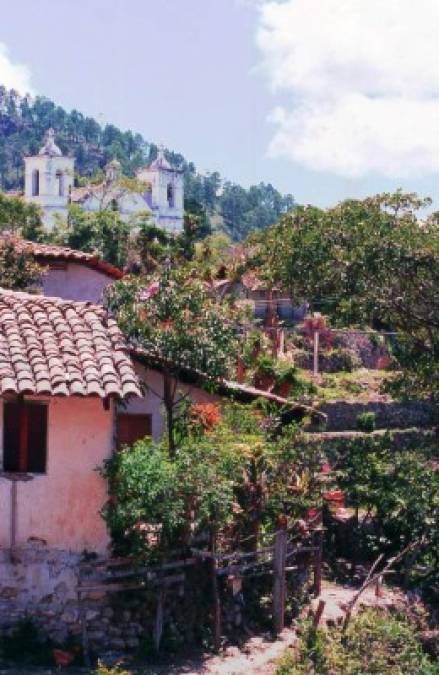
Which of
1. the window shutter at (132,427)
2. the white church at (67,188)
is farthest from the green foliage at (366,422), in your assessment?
the white church at (67,188)

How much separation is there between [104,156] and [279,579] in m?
158

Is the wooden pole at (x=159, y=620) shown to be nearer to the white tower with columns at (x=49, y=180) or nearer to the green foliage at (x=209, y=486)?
the green foliage at (x=209, y=486)

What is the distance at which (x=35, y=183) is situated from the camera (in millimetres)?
90625

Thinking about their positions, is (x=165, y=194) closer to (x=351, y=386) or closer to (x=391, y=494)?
(x=351, y=386)

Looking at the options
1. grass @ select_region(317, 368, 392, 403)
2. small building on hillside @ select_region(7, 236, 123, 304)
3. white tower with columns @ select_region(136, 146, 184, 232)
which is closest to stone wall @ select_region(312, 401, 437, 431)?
grass @ select_region(317, 368, 392, 403)

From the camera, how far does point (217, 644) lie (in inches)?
575

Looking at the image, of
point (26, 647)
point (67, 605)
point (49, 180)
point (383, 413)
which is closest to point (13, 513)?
point (67, 605)

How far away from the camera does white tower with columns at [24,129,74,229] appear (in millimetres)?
88000

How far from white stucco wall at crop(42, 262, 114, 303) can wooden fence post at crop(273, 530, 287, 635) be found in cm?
1301

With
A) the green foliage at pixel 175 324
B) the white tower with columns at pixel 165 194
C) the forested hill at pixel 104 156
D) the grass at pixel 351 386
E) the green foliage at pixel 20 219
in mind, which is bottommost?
the grass at pixel 351 386

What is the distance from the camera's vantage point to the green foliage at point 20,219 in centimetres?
5589

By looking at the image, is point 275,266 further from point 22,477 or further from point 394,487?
point 22,477

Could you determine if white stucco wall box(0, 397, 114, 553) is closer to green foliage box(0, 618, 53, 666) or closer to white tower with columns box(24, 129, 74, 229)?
green foliage box(0, 618, 53, 666)

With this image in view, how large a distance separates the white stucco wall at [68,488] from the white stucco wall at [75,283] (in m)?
13.3
